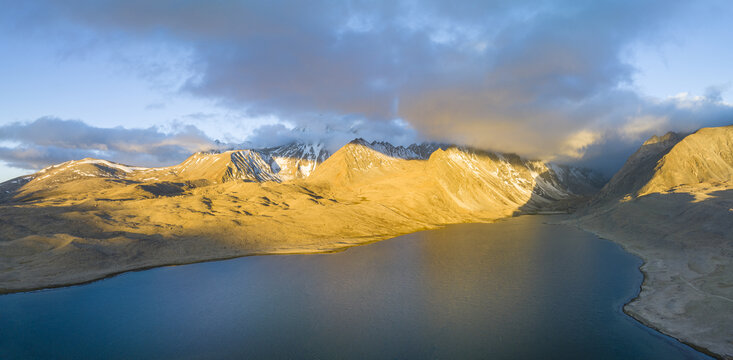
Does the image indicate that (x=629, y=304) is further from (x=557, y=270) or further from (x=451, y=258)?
(x=451, y=258)

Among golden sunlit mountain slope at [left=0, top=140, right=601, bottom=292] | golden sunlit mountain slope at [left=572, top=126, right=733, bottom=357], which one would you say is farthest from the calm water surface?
golden sunlit mountain slope at [left=0, top=140, right=601, bottom=292]

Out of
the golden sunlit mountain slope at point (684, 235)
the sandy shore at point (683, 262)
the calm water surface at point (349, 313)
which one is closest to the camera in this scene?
the calm water surface at point (349, 313)

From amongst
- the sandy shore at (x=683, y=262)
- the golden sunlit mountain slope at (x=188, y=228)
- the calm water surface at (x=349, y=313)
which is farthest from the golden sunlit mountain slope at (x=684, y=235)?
the golden sunlit mountain slope at (x=188, y=228)

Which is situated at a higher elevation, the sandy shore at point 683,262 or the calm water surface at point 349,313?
the sandy shore at point 683,262

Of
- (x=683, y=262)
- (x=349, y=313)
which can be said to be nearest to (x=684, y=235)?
(x=683, y=262)

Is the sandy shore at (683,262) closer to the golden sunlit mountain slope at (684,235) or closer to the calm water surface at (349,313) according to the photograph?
the golden sunlit mountain slope at (684,235)

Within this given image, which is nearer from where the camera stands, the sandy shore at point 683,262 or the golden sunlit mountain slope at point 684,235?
the sandy shore at point 683,262
